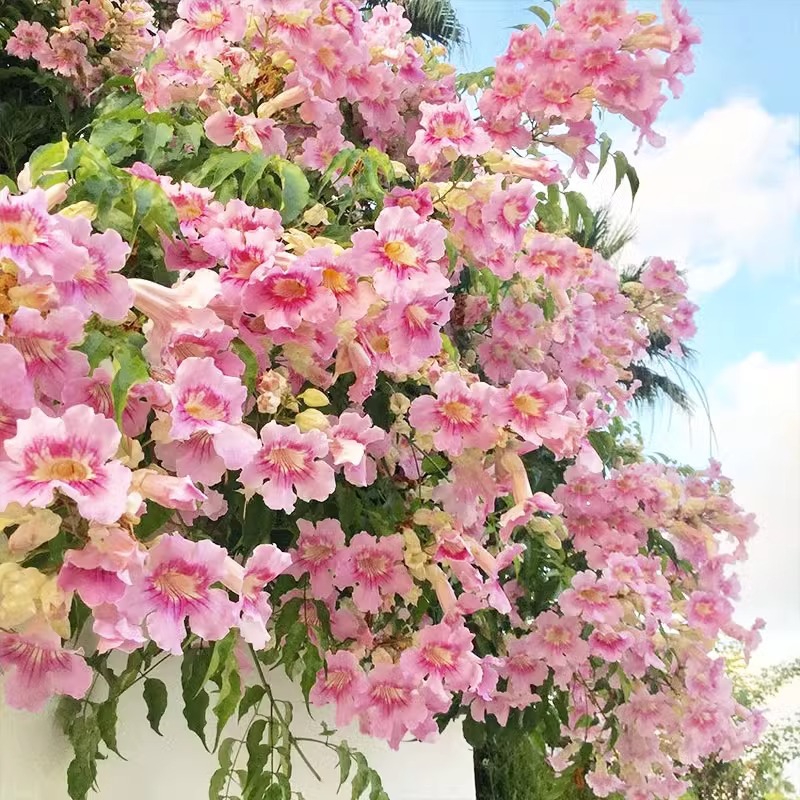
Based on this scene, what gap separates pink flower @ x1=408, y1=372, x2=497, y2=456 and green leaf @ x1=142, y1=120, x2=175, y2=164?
1.16 ft

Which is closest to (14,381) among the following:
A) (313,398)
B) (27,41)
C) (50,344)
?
(50,344)

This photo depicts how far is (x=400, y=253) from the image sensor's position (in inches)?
28.3

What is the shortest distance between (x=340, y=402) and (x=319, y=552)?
159mm

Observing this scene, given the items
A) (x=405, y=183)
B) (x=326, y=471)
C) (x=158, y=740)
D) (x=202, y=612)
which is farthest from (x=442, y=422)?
(x=158, y=740)

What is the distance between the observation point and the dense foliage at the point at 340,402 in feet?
1.93

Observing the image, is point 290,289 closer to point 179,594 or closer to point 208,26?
point 179,594

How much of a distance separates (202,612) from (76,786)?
1.41 feet

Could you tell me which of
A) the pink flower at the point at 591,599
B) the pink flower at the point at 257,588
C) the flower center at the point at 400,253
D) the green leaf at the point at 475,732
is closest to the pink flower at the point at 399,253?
the flower center at the point at 400,253

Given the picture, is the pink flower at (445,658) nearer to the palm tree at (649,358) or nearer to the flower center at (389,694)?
the flower center at (389,694)

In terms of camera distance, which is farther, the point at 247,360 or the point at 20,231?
the point at 247,360

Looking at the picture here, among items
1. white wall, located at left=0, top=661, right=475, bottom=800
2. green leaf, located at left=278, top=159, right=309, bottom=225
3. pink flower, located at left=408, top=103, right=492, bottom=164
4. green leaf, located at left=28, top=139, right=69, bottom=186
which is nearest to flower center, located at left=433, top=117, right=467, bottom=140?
pink flower, located at left=408, top=103, right=492, bottom=164

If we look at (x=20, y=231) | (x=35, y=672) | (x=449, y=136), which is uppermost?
(x=449, y=136)

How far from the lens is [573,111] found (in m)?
0.96

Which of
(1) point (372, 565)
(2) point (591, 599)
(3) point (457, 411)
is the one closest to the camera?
(3) point (457, 411)
